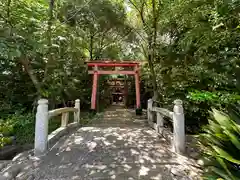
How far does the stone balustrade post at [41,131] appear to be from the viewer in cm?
323

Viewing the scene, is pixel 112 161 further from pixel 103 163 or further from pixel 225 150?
pixel 225 150

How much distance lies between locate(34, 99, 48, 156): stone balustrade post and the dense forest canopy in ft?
4.83

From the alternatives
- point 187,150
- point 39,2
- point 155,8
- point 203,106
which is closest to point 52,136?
point 187,150

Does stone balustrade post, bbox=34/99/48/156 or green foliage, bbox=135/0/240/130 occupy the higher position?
green foliage, bbox=135/0/240/130

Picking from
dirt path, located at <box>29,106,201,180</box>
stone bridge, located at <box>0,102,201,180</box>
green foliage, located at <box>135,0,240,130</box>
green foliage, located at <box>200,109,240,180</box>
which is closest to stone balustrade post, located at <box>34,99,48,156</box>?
stone bridge, located at <box>0,102,201,180</box>

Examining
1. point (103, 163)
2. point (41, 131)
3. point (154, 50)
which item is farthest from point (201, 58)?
point (41, 131)

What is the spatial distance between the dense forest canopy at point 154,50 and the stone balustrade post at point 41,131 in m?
1.47

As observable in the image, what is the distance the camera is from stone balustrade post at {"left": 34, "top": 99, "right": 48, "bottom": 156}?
3.23 meters

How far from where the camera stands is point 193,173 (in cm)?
258

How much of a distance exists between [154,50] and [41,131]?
4.81m

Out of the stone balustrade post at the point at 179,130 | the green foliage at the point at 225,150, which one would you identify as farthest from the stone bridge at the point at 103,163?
the green foliage at the point at 225,150

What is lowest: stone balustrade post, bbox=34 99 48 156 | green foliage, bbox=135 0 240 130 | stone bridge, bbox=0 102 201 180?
stone bridge, bbox=0 102 201 180

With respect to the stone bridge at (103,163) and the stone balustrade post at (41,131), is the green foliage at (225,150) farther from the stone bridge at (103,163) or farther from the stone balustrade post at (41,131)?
the stone balustrade post at (41,131)

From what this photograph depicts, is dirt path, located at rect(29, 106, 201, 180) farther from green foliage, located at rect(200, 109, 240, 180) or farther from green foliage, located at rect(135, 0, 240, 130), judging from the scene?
green foliage, located at rect(135, 0, 240, 130)
